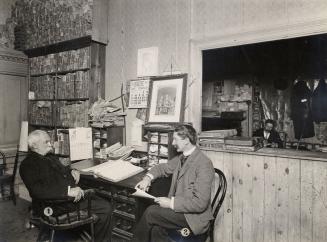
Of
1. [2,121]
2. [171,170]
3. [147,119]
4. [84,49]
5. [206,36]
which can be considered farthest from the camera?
[2,121]

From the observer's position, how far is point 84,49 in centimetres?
391

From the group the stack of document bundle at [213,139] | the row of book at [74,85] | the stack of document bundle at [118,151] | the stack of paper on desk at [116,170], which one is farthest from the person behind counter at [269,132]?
the row of book at [74,85]

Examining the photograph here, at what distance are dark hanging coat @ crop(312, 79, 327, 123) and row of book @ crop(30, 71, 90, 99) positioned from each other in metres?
3.91

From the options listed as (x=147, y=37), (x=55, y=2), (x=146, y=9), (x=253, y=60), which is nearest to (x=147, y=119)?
(x=147, y=37)

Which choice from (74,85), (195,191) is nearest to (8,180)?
(74,85)

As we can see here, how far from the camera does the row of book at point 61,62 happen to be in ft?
12.8

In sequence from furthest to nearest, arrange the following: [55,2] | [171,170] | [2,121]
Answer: [2,121], [55,2], [171,170]

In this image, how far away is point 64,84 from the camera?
13.8 feet

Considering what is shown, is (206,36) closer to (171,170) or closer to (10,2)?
(171,170)

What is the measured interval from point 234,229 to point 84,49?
2953 millimetres

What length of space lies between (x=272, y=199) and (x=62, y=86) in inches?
128

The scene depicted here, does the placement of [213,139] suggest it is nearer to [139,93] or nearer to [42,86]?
[139,93]

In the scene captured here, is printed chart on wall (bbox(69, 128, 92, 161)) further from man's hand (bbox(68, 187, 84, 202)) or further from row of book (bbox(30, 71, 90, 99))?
man's hand (bbox(68, 187, 84, 202))

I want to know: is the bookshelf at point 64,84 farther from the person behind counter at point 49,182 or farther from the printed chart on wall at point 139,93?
the person behind counter at point 49,182
